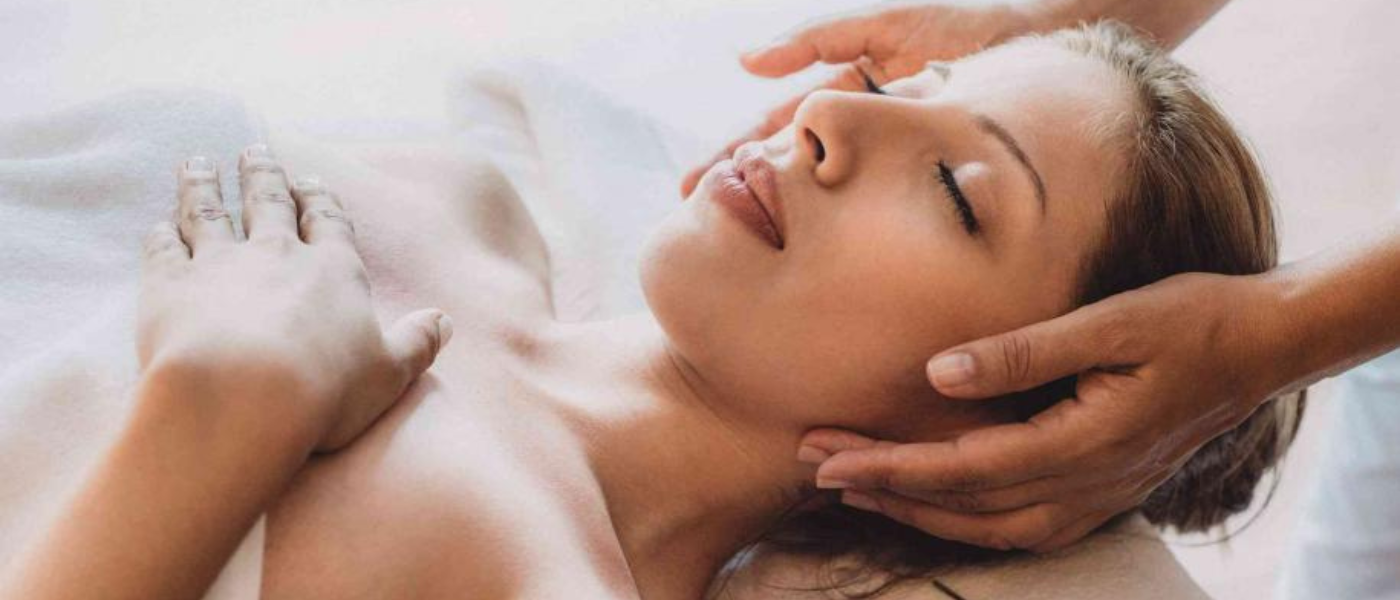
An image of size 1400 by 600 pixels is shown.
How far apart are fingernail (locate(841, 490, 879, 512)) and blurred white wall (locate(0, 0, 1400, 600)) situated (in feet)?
2.13

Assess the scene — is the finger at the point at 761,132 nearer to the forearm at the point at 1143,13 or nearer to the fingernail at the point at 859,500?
the forearm at the point at 1143,13

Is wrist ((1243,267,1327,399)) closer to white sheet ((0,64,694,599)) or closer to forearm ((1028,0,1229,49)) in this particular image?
forearm ((1028,0,1229,49))

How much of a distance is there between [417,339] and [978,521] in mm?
607

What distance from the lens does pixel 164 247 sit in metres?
1.30

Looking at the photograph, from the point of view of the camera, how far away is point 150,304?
4.01ft

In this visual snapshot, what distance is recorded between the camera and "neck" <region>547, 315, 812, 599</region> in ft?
4.78

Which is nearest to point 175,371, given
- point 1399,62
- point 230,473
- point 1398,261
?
point 230,473

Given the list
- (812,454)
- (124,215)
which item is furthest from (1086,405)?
(124,215)

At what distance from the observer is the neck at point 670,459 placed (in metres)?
1.46

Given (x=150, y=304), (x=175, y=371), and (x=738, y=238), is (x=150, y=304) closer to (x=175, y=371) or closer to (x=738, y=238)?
(x=175, y=371)

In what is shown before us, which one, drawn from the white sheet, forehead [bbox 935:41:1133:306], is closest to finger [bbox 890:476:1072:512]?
forehead [bbox 935:41:1133:306]

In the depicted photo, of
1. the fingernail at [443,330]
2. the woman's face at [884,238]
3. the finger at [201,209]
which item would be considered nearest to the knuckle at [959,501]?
the woman's face at [884,238]

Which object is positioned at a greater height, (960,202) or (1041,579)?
(960,202)

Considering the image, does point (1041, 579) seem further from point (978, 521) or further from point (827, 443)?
point (827, 443)
